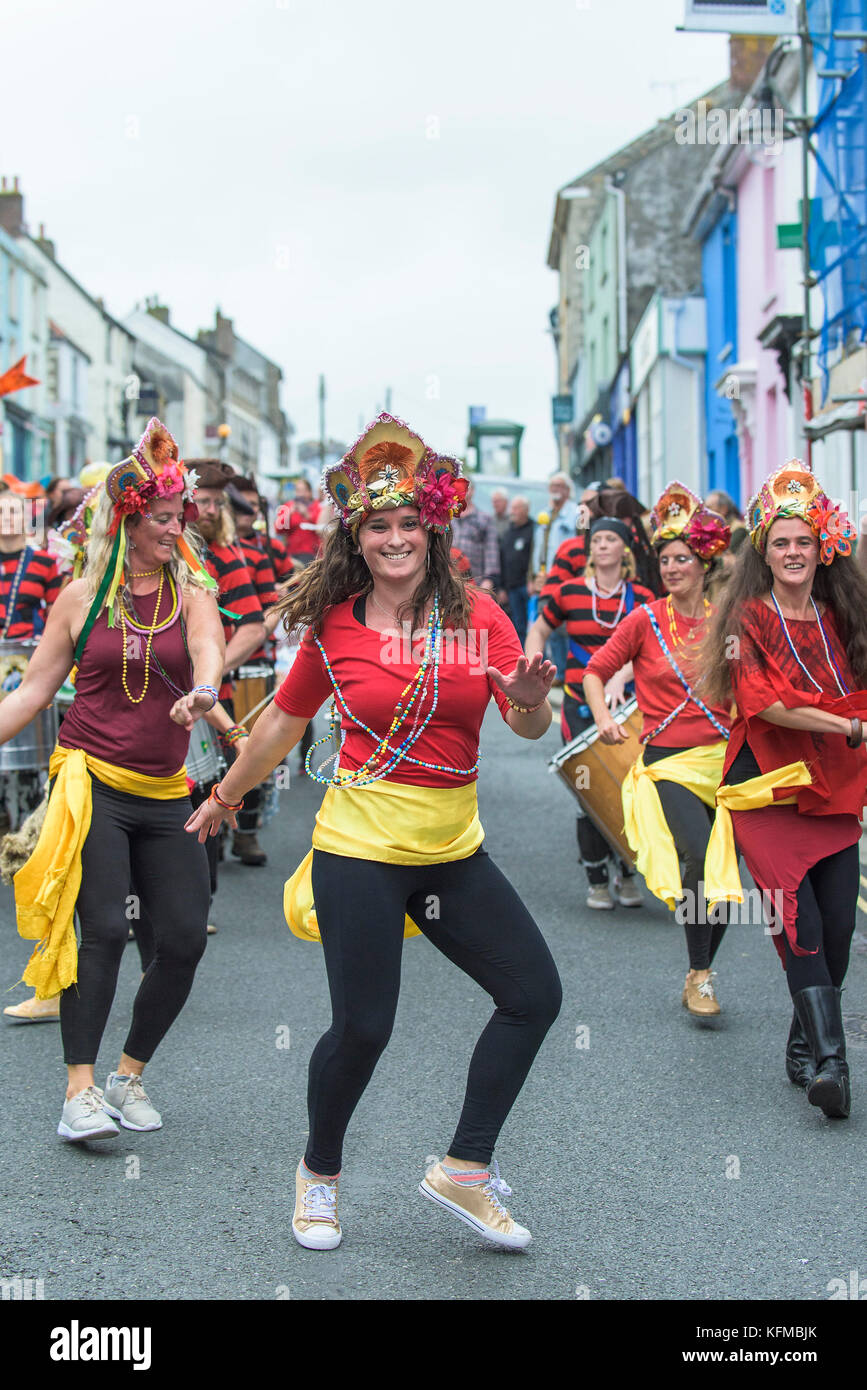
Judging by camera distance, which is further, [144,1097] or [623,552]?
[623,552]

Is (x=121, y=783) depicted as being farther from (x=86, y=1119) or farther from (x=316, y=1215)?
(x=316, y=1215)

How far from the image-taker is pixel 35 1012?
5.96 meters

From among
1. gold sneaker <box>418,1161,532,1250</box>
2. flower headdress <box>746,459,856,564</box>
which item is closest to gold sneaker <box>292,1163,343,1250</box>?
gold sneaker <box>418,1161,532,1250</box>

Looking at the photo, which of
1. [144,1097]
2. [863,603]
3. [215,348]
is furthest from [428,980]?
[215,348]

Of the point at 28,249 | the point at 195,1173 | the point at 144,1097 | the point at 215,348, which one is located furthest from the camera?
the point at 215,348

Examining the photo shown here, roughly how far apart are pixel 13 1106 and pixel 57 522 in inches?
244

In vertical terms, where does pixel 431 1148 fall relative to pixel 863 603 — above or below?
below

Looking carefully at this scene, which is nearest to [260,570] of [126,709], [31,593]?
[31,593]

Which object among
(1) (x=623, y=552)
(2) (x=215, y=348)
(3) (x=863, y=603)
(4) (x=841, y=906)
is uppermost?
(2) (x=215, y=348)

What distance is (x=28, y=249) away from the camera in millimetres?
42531

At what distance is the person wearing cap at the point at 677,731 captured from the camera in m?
6.07

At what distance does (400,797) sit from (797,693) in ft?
5.35

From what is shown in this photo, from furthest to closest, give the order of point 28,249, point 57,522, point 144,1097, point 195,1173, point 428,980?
point 28,249 → point 57,522 → point 428,980 → point 144,1097 → point 195,1173

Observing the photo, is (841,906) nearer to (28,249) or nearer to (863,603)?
(863,603)
